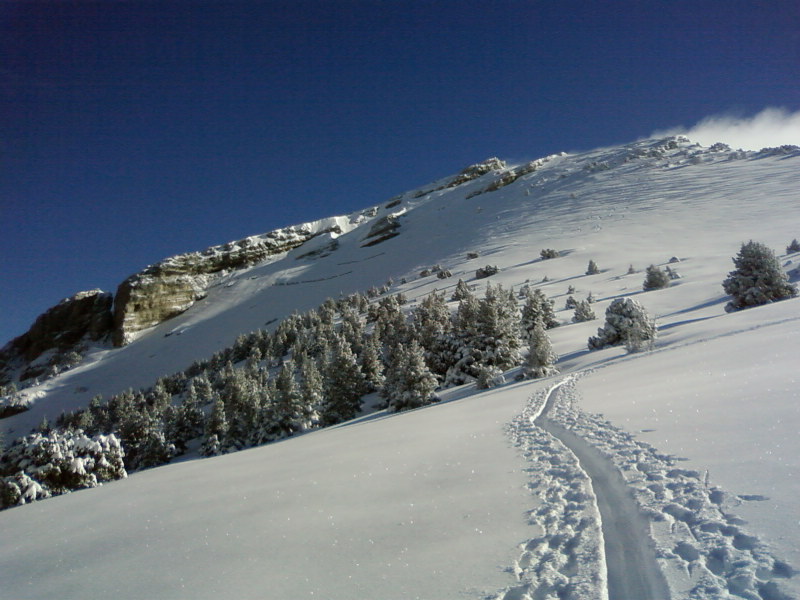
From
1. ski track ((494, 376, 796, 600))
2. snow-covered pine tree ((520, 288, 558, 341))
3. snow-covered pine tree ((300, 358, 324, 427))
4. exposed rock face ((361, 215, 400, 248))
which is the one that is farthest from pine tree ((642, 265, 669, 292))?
exposed rock face ((361, 215, 400, 248))

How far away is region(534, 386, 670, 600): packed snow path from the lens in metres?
3.44

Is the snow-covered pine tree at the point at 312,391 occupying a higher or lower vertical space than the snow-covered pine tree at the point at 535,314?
lower

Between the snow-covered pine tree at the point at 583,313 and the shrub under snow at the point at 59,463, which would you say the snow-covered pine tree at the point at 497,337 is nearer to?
the snow-covered pine tree at the point at 583,313

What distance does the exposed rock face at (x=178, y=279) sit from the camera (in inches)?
4090

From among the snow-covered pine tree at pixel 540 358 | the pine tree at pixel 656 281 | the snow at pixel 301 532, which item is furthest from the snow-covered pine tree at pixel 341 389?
the pine tree at pixel 656 281

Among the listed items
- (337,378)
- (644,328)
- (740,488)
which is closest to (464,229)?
(337,378)

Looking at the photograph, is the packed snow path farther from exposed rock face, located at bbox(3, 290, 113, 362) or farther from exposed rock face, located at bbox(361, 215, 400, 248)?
exposed rock face, located at bbox(3, 290, 113, 362)

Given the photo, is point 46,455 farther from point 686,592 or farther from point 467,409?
point 686,592

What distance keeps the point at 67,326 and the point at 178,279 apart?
29.2 meters

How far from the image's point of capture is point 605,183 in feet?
293

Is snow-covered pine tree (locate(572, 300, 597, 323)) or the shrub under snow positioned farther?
snow-covered pine tree (locate(572, 300, 597, 323))

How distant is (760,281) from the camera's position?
22625 mm

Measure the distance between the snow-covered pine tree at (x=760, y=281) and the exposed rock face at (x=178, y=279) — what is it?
11302 centimetres

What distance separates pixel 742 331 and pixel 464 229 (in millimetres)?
77262
